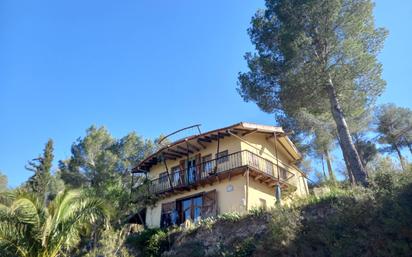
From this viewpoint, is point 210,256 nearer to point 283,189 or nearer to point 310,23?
point 283,189

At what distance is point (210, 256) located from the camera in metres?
11.4

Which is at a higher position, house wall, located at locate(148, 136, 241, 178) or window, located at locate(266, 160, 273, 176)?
house wall, located at locate(148, 136, 241, 178)

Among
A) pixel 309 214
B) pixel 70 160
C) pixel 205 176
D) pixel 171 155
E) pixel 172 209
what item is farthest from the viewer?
pixel 70 160

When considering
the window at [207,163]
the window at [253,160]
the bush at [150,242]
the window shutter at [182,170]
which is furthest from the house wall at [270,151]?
the bush at [150,242]

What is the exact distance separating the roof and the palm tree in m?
9.50

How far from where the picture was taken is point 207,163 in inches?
770

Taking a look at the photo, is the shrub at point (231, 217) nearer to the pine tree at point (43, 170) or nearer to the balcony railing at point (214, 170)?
the balcony railing at point (214, 170)

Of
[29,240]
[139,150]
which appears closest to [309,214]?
[29,240]

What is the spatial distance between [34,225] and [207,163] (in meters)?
Result: 10.6

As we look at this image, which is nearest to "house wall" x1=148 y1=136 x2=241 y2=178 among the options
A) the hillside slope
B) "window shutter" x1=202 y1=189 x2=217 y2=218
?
"window shutter" x1=202 y1=189 x2=217 y2=218

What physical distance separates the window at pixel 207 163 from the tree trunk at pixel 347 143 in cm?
752

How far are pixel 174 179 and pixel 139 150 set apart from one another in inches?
564

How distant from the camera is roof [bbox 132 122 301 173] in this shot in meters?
19.0

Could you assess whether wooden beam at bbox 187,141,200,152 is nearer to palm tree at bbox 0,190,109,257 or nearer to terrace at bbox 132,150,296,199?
terrace at bbox 132,150,296,199
